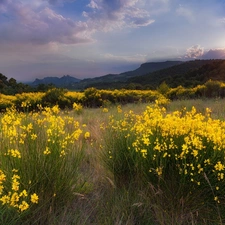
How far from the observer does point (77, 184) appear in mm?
3107

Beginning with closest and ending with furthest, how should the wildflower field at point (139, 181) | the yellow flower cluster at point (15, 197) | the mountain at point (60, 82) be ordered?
the yellow flower cluster at point (15, 197) < the wildflower field at point (139, 181) < the mountain at point (60, 82)

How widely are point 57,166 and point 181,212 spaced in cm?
126

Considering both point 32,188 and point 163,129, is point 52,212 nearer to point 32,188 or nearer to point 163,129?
point 32,188

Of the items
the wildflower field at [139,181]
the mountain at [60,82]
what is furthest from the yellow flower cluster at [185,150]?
the mountain at [60,82]

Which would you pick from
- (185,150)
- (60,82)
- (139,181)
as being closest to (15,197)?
(139,181)

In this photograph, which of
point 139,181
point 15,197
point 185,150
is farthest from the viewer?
point 139,181

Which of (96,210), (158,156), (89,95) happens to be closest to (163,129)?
(158,156)

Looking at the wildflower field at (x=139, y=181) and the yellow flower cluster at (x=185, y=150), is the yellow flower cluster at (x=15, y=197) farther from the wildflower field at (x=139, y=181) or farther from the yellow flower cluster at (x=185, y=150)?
the yellow flower cluster at (x=185, y=150)

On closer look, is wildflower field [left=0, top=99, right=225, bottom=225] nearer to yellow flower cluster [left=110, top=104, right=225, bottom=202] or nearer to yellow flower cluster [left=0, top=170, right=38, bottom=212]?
yellow flower cluster [left=110, top=104, right=225, bottom=202]

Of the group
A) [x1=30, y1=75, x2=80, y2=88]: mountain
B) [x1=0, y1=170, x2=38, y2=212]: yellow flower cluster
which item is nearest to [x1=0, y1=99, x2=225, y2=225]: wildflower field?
[x1=0, y1=170, x2=38, y2=212]: yellow flower cluster

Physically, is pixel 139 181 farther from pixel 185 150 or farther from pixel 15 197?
pixel 15 197

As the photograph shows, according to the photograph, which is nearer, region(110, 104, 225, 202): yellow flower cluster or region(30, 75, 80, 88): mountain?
region(110, 104, 225, 202): yellow flower cluster

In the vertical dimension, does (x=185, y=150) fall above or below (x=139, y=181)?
above

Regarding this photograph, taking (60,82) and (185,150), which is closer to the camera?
(185,150)
